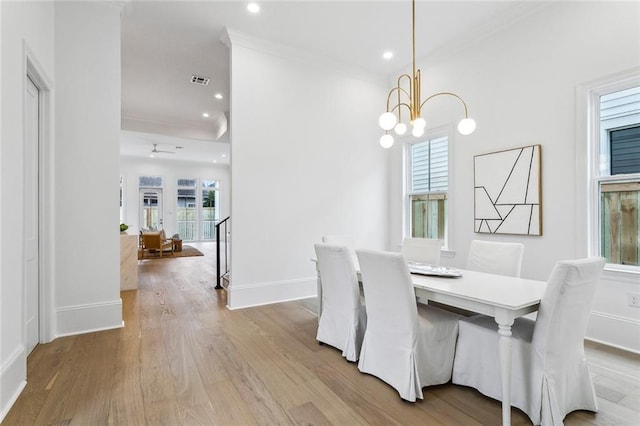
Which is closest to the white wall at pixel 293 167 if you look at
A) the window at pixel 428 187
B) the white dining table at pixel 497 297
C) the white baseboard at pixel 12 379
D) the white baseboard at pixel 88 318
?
the window at pixel 428 187

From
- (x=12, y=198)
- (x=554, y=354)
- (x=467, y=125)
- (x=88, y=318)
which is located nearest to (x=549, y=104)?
(x=467, y=125)

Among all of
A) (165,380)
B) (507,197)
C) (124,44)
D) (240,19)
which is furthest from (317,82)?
(165,380)

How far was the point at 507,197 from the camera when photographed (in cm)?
365

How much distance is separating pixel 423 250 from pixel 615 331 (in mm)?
1719

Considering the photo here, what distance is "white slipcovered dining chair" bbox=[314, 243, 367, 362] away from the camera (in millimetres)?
2486

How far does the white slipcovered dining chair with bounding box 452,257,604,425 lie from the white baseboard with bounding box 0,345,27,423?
9.18 ft

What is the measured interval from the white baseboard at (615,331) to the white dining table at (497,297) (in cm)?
133

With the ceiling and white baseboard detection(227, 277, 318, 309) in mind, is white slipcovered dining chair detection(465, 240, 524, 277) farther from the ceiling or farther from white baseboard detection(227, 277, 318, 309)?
the ceiling

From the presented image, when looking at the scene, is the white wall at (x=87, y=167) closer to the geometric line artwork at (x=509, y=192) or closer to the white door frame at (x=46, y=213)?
the white door frame at (x=46, y=213)

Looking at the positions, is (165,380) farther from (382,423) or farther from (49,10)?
(49,10)

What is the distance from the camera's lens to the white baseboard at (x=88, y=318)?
9.75 ft

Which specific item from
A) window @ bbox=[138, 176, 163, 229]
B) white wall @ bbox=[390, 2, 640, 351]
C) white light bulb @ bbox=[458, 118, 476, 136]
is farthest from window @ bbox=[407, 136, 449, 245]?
window @ bbox=[138, 176, 163, 229]

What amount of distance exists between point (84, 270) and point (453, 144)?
14.6 feet

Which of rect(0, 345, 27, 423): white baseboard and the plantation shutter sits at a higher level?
the plantation shutter
